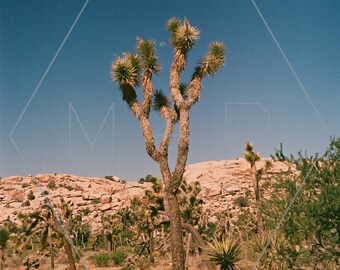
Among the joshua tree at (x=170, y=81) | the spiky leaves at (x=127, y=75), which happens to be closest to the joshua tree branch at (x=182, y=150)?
the joshua tree at (x=170, y=81)

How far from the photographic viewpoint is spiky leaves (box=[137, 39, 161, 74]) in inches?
505

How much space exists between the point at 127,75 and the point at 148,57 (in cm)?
98

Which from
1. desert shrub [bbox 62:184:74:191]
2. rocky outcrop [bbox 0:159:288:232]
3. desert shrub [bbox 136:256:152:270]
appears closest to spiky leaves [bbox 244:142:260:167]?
desert shrub [bbox 136:256:152:270]

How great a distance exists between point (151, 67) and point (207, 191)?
5415 centimetres

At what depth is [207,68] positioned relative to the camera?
497 inches

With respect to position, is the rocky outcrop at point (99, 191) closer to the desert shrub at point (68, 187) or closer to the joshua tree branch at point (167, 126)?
the desert shrub at point (68, 187)

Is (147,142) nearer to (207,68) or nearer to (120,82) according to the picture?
(120,82)

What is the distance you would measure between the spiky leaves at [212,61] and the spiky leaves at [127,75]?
2044 mm

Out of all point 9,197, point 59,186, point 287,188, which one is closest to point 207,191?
point 59,186

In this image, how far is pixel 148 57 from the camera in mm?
12914

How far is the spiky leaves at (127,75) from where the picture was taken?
12656 millimetres

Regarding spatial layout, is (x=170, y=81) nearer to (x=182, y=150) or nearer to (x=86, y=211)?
(x=182, y=150)

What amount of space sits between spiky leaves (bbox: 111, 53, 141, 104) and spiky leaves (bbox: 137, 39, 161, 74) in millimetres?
221

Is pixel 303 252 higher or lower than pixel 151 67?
lower
